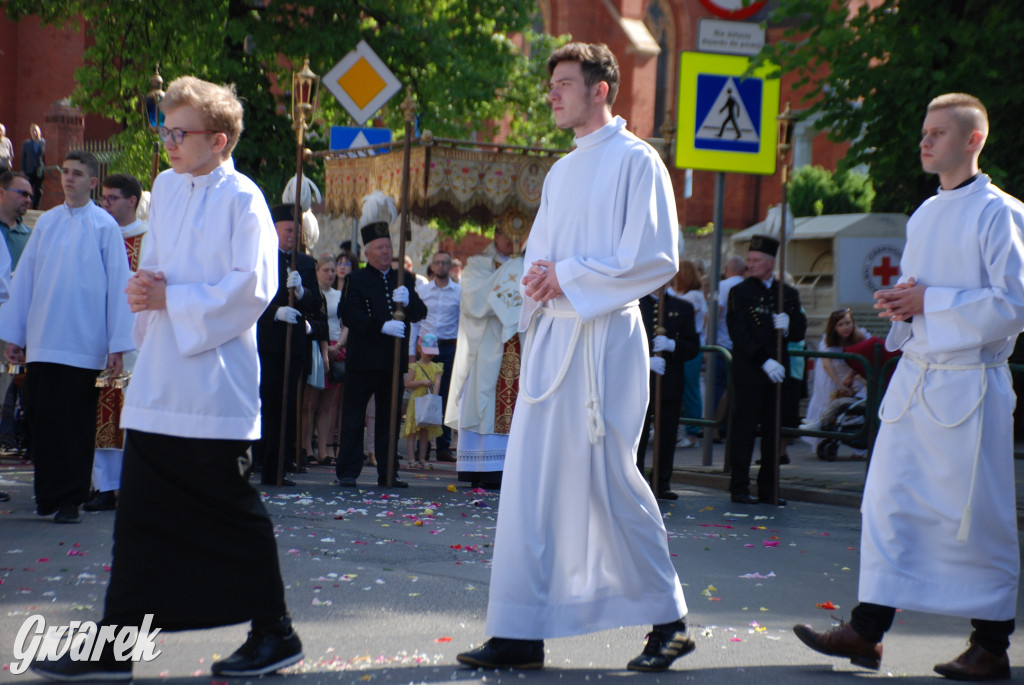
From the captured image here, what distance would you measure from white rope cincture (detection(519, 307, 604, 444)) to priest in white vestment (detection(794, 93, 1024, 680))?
1.09 metres

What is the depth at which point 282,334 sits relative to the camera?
10.7m

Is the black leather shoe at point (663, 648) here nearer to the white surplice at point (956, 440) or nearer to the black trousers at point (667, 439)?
the white surplice at point (956, 440)

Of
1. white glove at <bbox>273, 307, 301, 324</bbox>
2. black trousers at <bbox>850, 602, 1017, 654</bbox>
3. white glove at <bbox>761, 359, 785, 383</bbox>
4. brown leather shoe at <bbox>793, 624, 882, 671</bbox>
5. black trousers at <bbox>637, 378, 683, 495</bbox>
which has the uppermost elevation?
white glove at <bbox>273, 307, 301, 324</bbox>

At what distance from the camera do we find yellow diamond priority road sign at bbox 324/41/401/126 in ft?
41.6

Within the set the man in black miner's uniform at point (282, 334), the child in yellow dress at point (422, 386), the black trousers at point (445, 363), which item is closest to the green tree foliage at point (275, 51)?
the black trousers at point (445, 363)

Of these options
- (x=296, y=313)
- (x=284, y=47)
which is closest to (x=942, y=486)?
(x=296, y=313)

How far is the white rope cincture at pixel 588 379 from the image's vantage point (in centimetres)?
486

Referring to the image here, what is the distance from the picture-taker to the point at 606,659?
4.97m

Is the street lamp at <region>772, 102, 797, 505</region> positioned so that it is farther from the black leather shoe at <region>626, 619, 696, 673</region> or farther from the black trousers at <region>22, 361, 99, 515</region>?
the black leather shoe at <region>626, 619, 696, 673</region>

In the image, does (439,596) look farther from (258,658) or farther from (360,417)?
(360,417)

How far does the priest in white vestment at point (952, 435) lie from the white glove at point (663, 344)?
4.99m

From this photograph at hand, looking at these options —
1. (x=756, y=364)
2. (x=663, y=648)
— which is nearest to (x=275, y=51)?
(x=756, y=364)

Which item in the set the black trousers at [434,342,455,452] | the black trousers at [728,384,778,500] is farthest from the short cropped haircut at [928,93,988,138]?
the black trousers at [434,342,455,452]

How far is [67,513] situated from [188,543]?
12.0 ft
